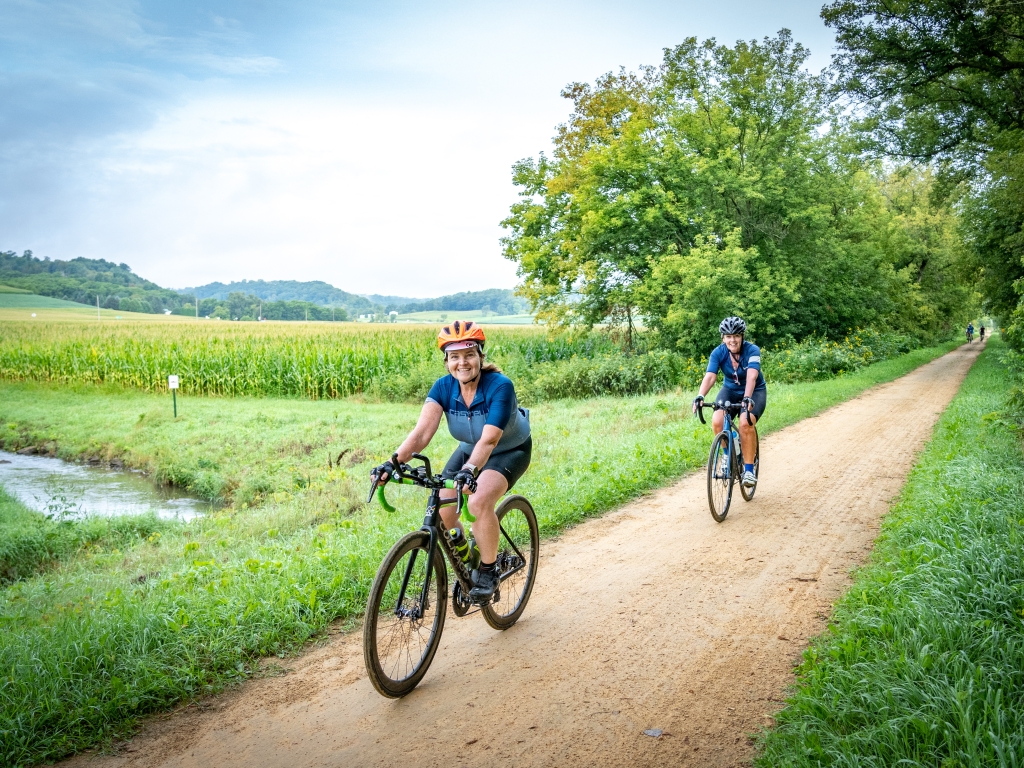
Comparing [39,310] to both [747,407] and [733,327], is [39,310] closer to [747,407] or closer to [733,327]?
[733,327]

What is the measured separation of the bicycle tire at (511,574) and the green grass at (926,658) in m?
1.95

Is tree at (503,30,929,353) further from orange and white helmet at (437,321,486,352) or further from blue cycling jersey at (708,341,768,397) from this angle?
orange and white helmet at (437,321,486,352)

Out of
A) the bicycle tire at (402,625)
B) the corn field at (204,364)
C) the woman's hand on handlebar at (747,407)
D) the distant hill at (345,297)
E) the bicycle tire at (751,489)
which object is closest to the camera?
the bicycle tire at (402,625)

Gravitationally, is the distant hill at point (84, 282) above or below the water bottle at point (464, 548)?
above

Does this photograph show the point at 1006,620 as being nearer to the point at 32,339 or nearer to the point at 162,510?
the point at 162,510

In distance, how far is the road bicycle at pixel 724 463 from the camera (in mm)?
7391

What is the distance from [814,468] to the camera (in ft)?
32.3

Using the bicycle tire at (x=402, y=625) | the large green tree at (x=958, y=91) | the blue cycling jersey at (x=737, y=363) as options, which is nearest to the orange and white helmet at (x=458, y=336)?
the bicycle tire at (x=402, y=625)

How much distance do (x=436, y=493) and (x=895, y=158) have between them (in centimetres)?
2416

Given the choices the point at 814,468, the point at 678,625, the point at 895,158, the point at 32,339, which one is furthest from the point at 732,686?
the point at 32,339

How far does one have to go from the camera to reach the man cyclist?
7.71 m

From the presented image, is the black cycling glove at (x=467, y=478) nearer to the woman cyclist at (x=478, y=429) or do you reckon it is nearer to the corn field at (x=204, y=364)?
the woman cyclist at (x=478, y=429)

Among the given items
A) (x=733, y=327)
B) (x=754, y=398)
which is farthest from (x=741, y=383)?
(x=733, y=327)

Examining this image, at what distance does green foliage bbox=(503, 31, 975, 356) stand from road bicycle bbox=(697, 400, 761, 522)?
14549mm
